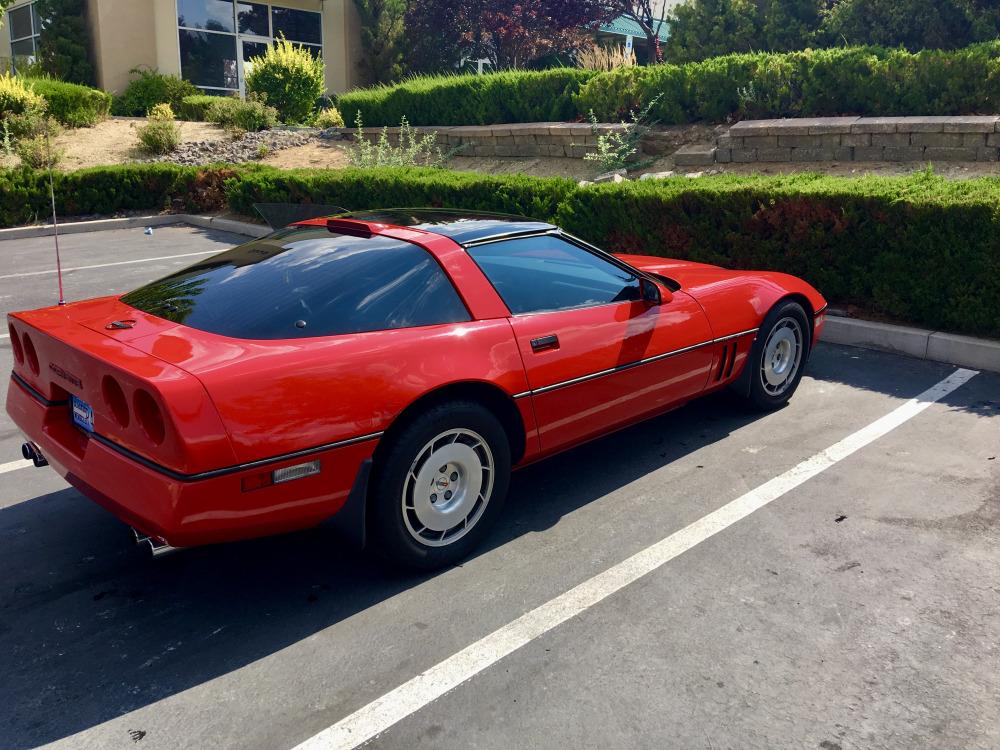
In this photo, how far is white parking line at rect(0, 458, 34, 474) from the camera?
4953 millimetres

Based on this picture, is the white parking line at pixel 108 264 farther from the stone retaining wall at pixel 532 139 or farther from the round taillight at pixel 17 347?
the round taillight at pixel 17 347

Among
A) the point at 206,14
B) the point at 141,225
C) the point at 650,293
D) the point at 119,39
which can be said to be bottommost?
the point at 141,225

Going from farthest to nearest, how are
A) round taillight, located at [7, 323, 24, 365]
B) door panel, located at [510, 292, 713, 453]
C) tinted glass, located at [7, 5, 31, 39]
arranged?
tinted glass, located at [7, 5, 31, 39]
door panel, located at [510, 292, 713, 453]
round taillight, located at [7, 323, 24, 365]

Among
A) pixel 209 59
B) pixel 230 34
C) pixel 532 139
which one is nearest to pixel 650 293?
pixel 532 139

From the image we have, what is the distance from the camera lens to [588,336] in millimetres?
4332

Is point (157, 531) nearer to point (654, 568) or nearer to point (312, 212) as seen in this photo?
point (654, 568)

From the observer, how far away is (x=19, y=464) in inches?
198

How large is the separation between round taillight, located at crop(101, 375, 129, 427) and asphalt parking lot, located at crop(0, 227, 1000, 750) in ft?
2.74

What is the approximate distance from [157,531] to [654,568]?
6.62 feet

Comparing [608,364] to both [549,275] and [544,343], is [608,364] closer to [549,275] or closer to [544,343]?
[544,343]

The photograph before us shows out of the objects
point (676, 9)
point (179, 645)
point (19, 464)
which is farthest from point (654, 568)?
point (676, 9)

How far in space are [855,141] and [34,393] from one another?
10.3 metres

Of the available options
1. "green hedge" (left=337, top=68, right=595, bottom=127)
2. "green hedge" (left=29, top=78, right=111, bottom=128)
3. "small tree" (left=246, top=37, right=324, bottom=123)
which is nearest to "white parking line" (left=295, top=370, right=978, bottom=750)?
"green hedge" (left=337, top=68, right=595, bottom=127)

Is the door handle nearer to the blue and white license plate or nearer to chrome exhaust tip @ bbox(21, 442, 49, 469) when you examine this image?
the blue and white license plate
